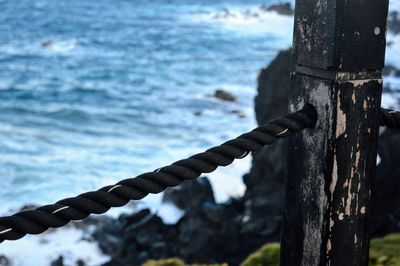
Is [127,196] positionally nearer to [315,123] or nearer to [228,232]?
[315,123]

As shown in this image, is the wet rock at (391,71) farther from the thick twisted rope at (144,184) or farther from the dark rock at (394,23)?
the thick twisted rope at (144,184)

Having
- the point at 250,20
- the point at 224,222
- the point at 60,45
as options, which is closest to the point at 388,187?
the point at 224,222

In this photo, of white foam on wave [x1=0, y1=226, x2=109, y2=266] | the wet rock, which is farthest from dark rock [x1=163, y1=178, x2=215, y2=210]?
the wet rock

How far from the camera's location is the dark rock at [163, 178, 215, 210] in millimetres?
16703

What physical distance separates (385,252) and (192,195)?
40.0 feet

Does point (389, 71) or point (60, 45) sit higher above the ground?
point (389, 71)

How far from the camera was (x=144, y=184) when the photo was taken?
1866 millimetres

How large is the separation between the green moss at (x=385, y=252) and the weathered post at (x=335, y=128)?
97.4 inches

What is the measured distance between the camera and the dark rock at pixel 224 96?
3197 cm

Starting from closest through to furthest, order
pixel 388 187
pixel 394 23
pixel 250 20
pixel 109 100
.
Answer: pixel 388 187
pixel 109 100
pixel 394 23
pixel 250 20

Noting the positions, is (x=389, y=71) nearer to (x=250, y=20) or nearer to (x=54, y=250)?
(x=54, y=250)

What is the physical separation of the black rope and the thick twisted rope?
34 cm

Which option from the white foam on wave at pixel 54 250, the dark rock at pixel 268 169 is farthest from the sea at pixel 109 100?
the dark rock at pixel 268 169

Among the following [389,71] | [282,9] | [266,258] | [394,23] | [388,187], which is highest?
[266,258]
